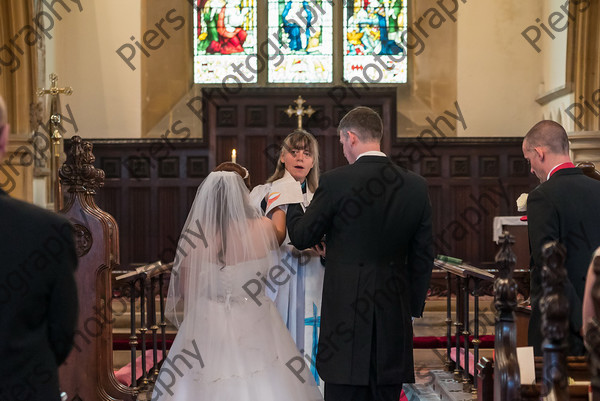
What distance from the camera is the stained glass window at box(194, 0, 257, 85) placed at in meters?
11.6

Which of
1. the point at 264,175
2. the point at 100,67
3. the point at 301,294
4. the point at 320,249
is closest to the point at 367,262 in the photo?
the point at 320,249

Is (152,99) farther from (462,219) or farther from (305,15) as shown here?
(462,219)

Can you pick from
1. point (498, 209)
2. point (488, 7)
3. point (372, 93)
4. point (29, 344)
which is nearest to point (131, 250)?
point (372, 93)

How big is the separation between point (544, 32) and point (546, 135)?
8.39 m

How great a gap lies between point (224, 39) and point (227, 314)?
27.6 ft

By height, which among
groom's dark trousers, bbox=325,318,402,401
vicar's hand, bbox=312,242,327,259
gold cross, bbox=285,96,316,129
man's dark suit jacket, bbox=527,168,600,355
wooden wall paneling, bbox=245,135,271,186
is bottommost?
groom's dark trousers, bbox=325,318,402,401

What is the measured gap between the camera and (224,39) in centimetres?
1175

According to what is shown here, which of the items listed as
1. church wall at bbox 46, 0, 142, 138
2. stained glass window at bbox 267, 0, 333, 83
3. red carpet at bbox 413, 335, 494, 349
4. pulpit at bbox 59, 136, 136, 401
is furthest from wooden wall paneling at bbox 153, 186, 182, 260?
pulpit at bbox 59, 136, 136, 401

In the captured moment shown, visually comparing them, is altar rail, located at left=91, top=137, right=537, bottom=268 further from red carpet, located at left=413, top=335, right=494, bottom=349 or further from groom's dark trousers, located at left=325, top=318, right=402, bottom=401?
groom's dark trousers, located at left=325, top=318, right=402, bottom=401

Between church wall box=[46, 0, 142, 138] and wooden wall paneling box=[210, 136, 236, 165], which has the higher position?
church wall box=[46, 0, 142, 138]

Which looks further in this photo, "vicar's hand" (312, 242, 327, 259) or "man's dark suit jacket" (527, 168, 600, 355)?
"vicar's hand" (312, 242, 327, 259)

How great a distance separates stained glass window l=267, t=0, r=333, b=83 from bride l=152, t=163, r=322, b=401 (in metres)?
7.82

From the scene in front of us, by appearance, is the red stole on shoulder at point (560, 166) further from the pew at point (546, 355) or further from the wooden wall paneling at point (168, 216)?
the wooden wall paneling at point (168, 216)

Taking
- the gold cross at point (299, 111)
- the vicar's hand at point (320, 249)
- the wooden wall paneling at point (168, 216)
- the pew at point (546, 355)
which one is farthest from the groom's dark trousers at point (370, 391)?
the wooden wall paneling at point (168, 216)
